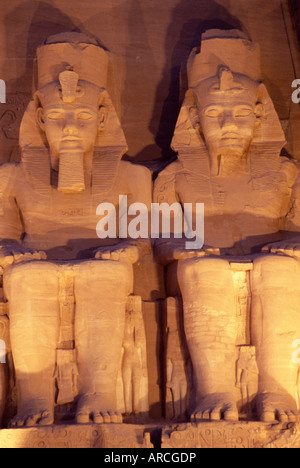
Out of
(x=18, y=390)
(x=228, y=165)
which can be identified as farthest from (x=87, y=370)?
(x=228, y=165)

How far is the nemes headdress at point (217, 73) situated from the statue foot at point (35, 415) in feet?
7.22

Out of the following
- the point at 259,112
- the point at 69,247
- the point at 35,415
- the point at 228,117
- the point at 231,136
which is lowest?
the point at 35,415

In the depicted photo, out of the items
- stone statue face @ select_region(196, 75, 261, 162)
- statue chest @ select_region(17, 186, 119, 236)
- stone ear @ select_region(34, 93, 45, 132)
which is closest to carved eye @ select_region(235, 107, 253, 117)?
stone statue face @ select_region(196, 75, 261, 162)

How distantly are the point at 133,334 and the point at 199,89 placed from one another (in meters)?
1.86

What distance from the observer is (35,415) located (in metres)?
6.20

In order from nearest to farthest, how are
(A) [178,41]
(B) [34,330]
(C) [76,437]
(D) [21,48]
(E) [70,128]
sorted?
(C) [76,437]
(B) [34,330]
(E) [70,128]
(D) [21,48]
(A) [178,41]

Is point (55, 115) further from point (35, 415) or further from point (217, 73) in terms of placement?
point (35, 415)

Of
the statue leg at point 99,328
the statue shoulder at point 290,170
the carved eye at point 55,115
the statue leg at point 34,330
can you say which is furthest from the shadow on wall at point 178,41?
the statue leg at point 34,330

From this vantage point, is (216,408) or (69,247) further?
(69,247)

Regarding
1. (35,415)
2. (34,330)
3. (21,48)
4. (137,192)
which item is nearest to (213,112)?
(137,192)

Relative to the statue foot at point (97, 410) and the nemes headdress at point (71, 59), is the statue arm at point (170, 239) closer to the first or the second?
the nemes headdress at point (71, 59)

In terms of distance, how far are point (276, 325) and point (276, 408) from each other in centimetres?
53

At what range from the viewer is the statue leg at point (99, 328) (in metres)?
6.39

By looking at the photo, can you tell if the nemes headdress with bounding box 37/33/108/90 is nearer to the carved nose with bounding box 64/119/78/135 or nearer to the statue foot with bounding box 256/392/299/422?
the carved nose with bounding box 64/119/78/135
